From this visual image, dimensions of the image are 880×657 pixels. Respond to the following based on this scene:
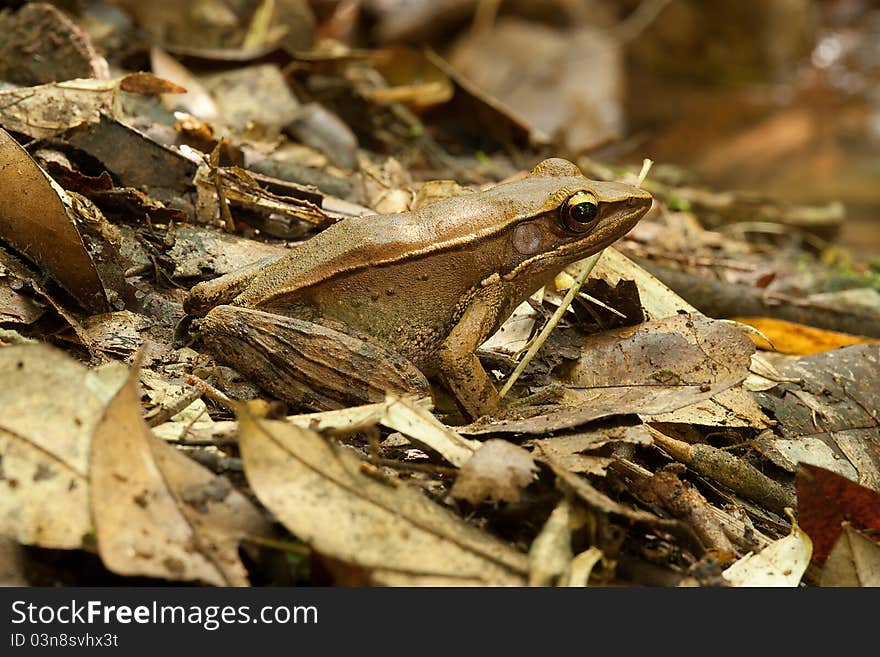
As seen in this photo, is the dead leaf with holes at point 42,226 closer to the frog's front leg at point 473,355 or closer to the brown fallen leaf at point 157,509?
the brown fallen leaf at point 157,509

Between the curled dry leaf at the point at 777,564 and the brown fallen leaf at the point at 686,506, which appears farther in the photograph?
the brown fallen leaf at the point at 686,506

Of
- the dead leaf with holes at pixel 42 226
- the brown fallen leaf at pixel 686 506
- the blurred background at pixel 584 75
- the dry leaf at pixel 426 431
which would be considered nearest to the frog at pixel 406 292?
the dry leaf at pixel 426 431

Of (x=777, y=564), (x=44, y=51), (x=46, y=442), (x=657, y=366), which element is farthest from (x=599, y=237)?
(x=44, y=51)

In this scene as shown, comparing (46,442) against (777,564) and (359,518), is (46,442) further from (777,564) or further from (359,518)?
(777,564)

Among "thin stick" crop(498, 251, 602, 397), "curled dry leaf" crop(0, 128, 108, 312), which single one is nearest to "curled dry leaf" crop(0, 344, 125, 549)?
"curled dry leaf" crop(0, 128, 108, 312)

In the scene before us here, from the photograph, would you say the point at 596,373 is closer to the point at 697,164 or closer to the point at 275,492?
the point at 275,492
